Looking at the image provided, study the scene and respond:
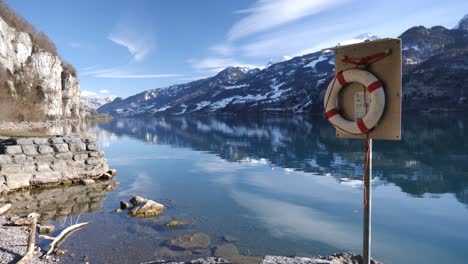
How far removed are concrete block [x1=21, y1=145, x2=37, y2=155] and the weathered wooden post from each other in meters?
18.6

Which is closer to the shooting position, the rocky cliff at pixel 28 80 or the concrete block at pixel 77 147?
the concrete block at pixel 77 147

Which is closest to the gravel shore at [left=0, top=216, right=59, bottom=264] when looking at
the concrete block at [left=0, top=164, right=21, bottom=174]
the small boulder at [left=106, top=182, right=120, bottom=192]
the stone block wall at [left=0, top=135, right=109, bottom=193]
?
the concrete block at [left=0, top=164, right=21, bottom=174]

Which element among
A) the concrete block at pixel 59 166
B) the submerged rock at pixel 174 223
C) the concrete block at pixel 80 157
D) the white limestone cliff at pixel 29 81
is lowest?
the submerged rock at pixel 174 223

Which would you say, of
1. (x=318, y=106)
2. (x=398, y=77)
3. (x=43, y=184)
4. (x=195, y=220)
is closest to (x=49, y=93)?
(x=318, y=106)

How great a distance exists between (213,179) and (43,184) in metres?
10.8

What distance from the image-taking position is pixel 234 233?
41.6ft

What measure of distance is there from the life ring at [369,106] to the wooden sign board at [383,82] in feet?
0.34

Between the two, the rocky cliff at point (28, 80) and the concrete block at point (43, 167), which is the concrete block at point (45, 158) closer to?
the concrete block at point (43, 167)

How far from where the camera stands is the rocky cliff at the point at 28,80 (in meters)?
95.8

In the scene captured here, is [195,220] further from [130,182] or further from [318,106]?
[318,106]

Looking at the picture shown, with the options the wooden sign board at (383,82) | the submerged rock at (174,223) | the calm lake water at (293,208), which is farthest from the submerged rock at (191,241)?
the wooden sign board at (383,82)

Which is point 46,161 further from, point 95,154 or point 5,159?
point 95,154

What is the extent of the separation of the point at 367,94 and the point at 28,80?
133 metres

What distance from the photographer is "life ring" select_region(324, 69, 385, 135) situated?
18.1ft
